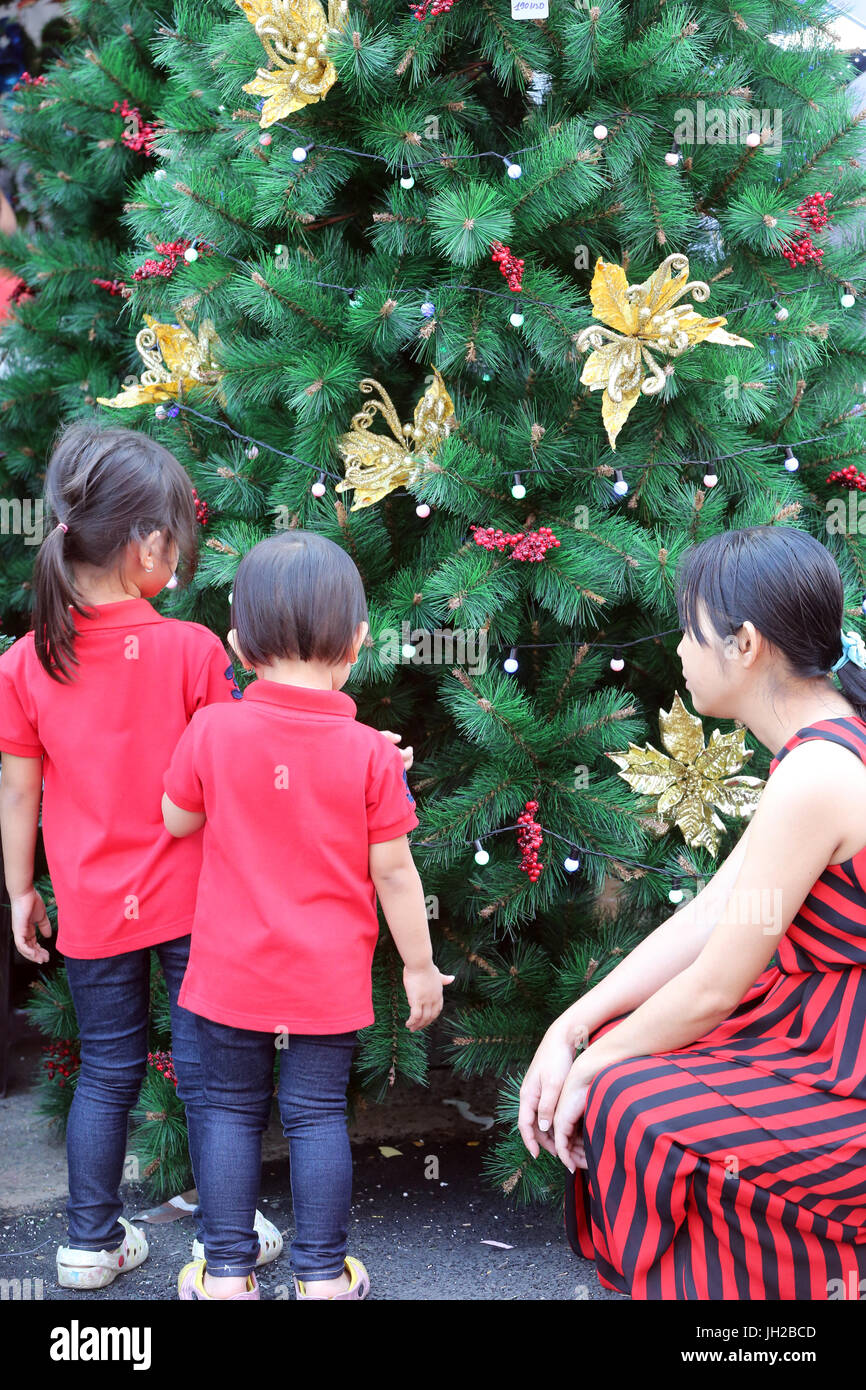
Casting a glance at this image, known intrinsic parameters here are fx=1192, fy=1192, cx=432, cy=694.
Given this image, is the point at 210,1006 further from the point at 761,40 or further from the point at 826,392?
the point at 761,40

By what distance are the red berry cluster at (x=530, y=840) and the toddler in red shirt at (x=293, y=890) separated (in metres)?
0.32

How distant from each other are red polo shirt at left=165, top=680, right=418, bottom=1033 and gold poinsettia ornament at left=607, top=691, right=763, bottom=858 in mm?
602

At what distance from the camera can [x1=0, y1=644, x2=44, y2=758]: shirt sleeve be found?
215 cm

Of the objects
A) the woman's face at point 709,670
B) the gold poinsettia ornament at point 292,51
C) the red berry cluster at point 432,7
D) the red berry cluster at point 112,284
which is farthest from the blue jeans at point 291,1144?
the red berry cluster at point 112,284

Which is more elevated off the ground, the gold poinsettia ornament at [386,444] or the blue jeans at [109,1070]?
the gold poinsettia ornament at [386,444]

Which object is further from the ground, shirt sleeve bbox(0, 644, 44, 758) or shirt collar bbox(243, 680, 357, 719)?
shirt collar bbox(243, 680, 357, 719)

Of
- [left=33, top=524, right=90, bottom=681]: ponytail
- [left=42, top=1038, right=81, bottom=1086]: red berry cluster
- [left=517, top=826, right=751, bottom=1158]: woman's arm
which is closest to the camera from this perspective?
[left=517, top=826, right=751, bottom=1158]: woman's arm

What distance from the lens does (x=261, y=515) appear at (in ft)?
8.25

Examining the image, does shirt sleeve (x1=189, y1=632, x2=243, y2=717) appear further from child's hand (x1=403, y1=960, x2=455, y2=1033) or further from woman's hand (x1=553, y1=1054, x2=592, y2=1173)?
woman's hand (x1=553, y1=1054, x2=592, y2=1173)

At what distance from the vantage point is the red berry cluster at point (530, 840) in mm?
2246

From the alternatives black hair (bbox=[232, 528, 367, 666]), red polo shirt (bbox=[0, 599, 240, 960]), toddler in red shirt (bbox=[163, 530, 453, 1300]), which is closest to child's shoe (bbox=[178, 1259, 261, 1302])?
toddler in red shirt (bbox=[163, 530, 453, 1300])

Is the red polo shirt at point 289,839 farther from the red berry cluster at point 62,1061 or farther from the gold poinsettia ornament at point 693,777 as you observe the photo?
the red berry cluster at point 62,1061

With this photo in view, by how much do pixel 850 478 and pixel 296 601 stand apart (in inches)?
49.0

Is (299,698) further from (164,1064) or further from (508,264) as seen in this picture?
(164,1064)
